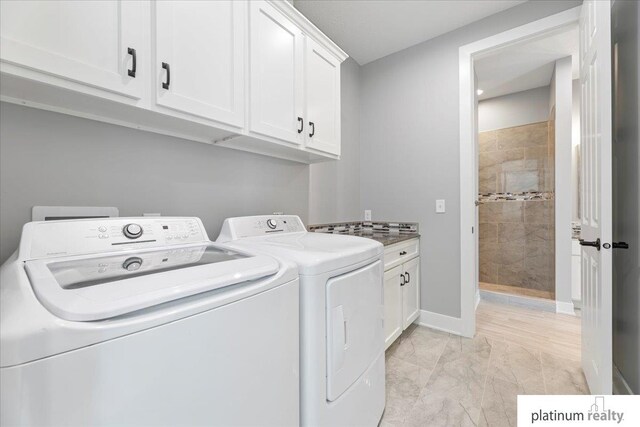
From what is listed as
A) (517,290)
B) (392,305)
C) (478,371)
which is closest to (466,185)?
(392,305)

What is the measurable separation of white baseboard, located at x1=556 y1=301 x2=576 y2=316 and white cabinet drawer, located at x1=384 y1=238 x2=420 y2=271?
5.69 ft

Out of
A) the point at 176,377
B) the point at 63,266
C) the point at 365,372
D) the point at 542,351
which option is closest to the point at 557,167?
the point at 542,351

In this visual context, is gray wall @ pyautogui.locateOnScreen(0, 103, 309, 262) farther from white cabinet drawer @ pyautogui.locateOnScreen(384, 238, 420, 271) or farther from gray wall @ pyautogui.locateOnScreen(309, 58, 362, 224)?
white cabinet drawer @ pyautogui.locateOnScreen(384, 238, 420, 271)

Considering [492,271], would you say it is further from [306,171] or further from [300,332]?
[300,332]

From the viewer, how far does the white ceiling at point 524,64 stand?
2.52m

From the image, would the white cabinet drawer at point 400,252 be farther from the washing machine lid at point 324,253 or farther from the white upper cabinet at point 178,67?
the white upper cabinet at point 178,67

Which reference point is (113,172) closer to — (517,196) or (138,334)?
(138,334)

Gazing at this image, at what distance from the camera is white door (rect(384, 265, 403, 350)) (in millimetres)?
1909

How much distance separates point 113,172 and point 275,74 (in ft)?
3.09

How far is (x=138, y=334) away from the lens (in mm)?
529

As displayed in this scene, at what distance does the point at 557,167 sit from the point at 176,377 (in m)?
3.70

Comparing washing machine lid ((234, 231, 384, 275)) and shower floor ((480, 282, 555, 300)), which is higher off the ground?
washing machine lid ((234, 231, 384, 275))

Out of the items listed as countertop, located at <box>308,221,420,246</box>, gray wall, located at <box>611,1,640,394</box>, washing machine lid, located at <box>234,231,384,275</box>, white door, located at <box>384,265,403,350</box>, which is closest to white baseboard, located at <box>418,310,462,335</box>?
white door, located at <box>384,265,403,350</box>

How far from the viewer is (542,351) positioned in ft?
6.77
